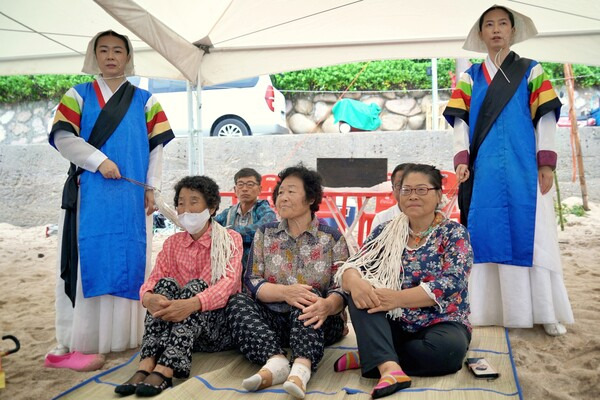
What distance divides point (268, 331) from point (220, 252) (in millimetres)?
519

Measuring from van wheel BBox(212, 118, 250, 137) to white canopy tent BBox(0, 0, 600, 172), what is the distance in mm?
4563

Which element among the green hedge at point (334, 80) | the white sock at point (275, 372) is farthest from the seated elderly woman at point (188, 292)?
the green hedge at point (334, 80)

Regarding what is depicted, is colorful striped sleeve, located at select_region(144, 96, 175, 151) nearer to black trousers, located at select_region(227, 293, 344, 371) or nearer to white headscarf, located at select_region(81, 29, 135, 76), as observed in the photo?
white headscarf, located at select_region(81, 29, 135, 76)

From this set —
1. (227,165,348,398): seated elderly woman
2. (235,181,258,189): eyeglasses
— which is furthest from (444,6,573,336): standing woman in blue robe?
(235,181,258,189): eyeglasses

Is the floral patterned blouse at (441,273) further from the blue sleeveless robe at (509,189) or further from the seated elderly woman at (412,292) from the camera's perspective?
the blue sleeveless robe at (509,189)

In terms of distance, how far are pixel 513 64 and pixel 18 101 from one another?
42.2ft

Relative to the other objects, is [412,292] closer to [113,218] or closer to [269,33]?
[113,218]

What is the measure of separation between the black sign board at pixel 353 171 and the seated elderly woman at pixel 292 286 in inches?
61.8

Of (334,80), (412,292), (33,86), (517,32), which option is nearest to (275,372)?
(412,292)

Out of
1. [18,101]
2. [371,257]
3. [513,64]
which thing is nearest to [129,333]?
[371,257]

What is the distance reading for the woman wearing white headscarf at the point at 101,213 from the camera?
293 centimetres

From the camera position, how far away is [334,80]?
13086mm

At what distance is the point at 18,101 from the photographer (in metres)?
13.1

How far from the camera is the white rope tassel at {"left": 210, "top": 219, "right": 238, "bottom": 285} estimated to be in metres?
2.79
